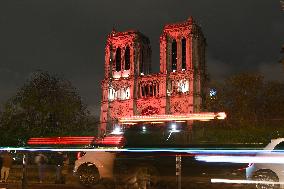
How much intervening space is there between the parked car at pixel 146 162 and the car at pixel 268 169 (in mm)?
603

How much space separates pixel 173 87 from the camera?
94562 millimetres

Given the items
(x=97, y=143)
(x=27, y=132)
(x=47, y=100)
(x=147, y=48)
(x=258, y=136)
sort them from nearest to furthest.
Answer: (x=97, y=143)
(x=258, y=136)
(x=27, y=132)
(x=47, y=100)
(x=147, y=48)

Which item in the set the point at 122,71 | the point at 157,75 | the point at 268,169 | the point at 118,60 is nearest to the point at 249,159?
the point at 268,169

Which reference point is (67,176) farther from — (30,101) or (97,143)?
(30,101)

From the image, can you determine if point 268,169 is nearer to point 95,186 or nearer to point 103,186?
point 103,186

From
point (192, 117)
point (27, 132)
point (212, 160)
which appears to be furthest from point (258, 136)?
point (27, 132)

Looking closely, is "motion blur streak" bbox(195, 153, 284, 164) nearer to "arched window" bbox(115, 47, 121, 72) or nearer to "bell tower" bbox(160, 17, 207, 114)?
"bell tower" bbox(160, 17, 207, 114)

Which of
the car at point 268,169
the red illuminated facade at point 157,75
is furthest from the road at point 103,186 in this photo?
the red illuminated facade at point 157,75

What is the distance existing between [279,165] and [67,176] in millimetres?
7581

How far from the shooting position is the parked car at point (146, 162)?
10977 mm

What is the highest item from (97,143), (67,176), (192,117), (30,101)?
(30,101)

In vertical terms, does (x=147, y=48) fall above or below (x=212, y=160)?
above

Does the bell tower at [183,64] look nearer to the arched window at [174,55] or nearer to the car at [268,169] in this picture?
the arched window at [174,55]

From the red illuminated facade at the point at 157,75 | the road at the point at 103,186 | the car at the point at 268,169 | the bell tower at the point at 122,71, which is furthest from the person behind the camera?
the bell tower at the point at 122,71
